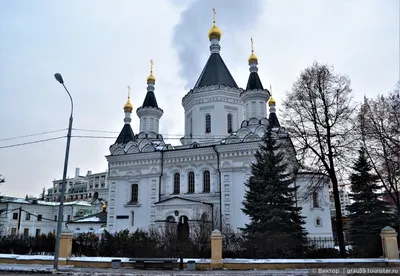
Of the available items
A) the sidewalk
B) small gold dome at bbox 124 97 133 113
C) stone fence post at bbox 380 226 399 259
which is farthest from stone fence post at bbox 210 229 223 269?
small gold dome at bbox 124 97 133 113

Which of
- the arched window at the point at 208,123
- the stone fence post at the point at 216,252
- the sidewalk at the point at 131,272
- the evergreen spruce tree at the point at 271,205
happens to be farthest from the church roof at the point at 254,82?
the sidewalk at the point at 131,272

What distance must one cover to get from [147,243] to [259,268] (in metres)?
5.83

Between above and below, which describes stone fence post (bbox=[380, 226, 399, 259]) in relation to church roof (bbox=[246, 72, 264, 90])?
below

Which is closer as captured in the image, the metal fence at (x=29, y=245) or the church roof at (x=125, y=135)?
the metal fence at (x=29, y=245)

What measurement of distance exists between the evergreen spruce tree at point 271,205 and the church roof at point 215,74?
13.6m

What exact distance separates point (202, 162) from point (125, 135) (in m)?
9.87

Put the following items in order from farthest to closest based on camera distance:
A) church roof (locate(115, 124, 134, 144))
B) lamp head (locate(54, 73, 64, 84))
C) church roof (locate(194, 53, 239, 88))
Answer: church roof (locate(115, 124, 134, 144))
church roof (locate(194, 53, 239, 88))
lamp head (locate(54, 73, 64, 84))

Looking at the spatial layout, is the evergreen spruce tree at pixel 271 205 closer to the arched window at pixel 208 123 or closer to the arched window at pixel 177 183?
the arched window at pixel 177 183

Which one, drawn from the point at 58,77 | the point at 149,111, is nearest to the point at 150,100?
the point at 149,111

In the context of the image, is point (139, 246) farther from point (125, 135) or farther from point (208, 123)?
point (125, 135)

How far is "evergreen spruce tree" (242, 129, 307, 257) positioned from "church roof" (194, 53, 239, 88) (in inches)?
534

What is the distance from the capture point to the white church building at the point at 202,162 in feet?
93.9

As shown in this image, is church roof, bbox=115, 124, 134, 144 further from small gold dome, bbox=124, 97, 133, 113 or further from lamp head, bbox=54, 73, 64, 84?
lamp head, bbox=54, 73, 64, 84

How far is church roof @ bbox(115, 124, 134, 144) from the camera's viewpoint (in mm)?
35812
